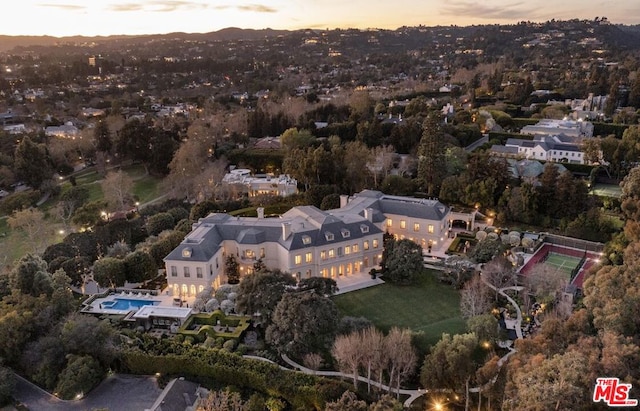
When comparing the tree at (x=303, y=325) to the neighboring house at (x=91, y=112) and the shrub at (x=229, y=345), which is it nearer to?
the shrub at (x=229, y=345)

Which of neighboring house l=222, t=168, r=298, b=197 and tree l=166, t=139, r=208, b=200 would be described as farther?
tree l=166, t=139, r=208, b=200

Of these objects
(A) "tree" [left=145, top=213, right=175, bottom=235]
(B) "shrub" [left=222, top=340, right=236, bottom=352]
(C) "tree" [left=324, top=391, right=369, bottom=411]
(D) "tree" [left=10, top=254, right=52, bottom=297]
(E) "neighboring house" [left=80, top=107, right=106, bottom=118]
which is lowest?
(B) "shrub" [left=222, top=340, right=236, bottom=352]

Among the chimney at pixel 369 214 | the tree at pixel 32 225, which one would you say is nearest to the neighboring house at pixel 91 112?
the tree at pixel 32 225

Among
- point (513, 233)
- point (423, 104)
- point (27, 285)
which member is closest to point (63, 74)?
point (423, 104)

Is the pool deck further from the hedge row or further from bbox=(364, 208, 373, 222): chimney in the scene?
bbox=(364, 208, 373, 222): chimney

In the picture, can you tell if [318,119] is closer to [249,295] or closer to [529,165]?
[529,165]

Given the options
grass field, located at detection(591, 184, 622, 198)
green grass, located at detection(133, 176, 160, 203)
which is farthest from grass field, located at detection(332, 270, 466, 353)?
green grass, located at detection(133, 176, 160, 203)

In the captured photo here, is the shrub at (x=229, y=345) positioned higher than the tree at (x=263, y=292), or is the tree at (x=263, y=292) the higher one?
the tree at (x=263, y=292)
